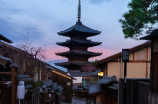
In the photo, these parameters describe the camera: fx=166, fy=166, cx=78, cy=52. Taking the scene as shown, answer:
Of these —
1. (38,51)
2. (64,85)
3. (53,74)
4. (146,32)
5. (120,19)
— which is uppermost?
(120,19)

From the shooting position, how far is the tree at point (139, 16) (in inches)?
328

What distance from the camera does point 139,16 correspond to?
8203 mm

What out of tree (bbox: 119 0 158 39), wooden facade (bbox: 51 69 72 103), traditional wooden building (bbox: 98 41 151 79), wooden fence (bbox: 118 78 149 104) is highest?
tree (bbox: 119 0 158 39)

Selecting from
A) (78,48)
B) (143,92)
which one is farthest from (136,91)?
(78,48)

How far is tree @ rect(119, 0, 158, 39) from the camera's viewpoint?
834 cm

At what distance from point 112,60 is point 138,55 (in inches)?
80.0

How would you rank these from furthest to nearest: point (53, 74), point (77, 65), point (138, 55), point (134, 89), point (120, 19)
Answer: point (77, 65)
point (53, 74)
point (138, 55)
point (120, 19)
point (134, 89)

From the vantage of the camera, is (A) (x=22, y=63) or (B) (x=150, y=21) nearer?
(B) (x=150, y=21)

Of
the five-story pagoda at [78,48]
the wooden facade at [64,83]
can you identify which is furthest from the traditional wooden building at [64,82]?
the five-story pagoda at [78,48]

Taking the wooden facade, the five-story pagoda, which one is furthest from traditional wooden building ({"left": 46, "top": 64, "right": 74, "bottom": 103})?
the five-story pagoda

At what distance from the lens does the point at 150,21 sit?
856 cm

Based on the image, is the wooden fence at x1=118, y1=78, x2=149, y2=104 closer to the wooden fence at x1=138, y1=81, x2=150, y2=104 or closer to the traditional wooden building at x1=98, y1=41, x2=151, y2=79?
the wooden fence at x1=138, y1=81, x2=150, y2=104

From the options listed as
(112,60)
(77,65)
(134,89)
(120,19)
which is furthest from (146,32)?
(77,65)

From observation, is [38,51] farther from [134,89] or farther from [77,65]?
[77,65]
